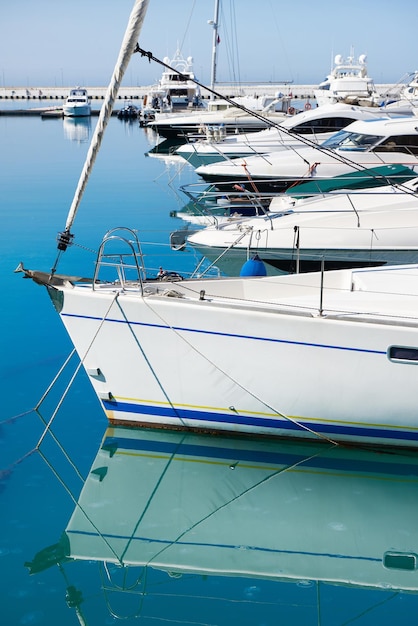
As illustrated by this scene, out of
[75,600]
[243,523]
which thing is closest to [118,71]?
[243,523]

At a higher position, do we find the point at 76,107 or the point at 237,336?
the point at 76,107

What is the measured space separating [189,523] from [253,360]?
161cm

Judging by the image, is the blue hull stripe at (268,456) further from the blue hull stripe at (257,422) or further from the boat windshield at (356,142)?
the boat windshield at (356,142)

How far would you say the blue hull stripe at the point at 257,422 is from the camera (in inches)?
302

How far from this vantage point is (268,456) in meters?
7.82

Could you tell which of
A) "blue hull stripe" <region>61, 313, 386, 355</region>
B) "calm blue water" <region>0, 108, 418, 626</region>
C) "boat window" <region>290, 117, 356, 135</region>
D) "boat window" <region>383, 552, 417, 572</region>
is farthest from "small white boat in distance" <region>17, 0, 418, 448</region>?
"boat window" <region>290, 117, 356, 135</region>

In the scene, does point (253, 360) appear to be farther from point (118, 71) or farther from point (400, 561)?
point (118, 71)

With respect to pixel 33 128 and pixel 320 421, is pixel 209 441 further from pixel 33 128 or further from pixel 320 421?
pixel 33 128

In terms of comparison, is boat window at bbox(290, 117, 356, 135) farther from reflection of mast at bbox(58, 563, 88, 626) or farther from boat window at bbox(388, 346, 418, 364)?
reflection of mast at bbox(58, 563, 88, 626)

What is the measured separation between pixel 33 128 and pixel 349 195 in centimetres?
4483

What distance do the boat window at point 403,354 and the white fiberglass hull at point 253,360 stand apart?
0.10 ft

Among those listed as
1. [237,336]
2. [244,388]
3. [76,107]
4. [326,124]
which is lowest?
[244,388]

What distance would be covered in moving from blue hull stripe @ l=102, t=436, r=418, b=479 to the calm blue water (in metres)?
0.01

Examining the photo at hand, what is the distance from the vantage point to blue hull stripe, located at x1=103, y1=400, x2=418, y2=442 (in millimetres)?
7660
